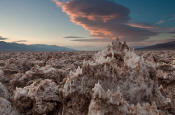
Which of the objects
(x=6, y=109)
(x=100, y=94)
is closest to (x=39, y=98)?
(x=6, y=109)

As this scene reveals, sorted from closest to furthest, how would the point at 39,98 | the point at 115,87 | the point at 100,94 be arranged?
the point at 100,94 < the point at 115,87 < the point at 39,98

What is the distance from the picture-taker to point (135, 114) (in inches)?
117

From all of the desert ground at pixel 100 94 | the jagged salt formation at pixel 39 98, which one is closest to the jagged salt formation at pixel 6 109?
the desert ground at pixel 100 94

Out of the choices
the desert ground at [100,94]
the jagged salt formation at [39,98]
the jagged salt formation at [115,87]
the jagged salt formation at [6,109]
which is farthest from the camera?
the jagged salt formation at [39,98]

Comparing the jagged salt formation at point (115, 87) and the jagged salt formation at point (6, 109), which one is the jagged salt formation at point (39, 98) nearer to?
the jagged salt formation at point (6, 109)

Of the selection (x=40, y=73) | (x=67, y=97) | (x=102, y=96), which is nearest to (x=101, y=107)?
(x=102, y=96)

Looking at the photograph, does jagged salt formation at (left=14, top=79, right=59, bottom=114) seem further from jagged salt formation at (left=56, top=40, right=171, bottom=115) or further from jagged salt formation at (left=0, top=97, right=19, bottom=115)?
jagged salt formation at (left=56, top=40, right=171, bottom=115)

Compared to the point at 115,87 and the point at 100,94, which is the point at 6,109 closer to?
the point at 100,94

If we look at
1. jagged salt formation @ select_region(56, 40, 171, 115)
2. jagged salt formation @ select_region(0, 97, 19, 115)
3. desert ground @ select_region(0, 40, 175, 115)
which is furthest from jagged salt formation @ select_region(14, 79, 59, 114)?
jagged salt formation @ select_region(56, 40, 171, 115)

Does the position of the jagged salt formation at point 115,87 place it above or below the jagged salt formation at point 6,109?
above

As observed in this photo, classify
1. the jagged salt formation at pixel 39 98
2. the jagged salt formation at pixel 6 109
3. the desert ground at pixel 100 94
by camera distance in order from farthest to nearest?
the jagged salt formation at pixel 39 98 → the jagged salt formation at pixel 6 109 → the desert ground at pixel 100 94

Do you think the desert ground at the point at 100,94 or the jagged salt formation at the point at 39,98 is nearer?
the desert ground at the point at 100,94

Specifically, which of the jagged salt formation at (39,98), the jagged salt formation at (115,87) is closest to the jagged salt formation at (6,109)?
the jagged salt formation at (39,98)

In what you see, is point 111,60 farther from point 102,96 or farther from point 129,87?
point 102,96
